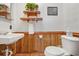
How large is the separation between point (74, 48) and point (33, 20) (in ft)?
1.96

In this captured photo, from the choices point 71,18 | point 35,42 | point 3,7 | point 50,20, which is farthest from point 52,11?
point 3,7

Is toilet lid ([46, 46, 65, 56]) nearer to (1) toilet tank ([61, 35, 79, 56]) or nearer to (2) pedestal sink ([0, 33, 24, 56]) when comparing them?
(1) toilet tank ([61, 35, 79, 56])

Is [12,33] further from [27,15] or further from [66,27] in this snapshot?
[66,27]

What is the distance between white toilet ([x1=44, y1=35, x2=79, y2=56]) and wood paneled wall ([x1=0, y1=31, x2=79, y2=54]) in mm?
56

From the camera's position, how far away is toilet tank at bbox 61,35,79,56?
4.69 feet

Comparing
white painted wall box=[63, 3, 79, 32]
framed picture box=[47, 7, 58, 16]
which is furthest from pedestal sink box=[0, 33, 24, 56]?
→ white painted wall box=[63, 3, 79, 32]

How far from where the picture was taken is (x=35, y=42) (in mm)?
1506

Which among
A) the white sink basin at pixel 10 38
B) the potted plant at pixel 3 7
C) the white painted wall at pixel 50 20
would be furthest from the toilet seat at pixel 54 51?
the potted plant at pixel 3 7

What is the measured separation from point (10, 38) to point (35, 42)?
301mm

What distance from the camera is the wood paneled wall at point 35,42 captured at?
146 centimetres

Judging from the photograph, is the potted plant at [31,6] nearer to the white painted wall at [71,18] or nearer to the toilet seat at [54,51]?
the white painted wall at [71,18]

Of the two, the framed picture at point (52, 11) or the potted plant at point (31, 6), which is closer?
the potted plant at point (31, 6)

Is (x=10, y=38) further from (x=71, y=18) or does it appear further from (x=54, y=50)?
(x=71, y=18)

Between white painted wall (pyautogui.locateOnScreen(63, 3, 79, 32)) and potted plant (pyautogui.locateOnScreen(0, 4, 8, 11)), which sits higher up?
potted plant (pyautogui.locateOnScreen(0, 4, 8, 11))
